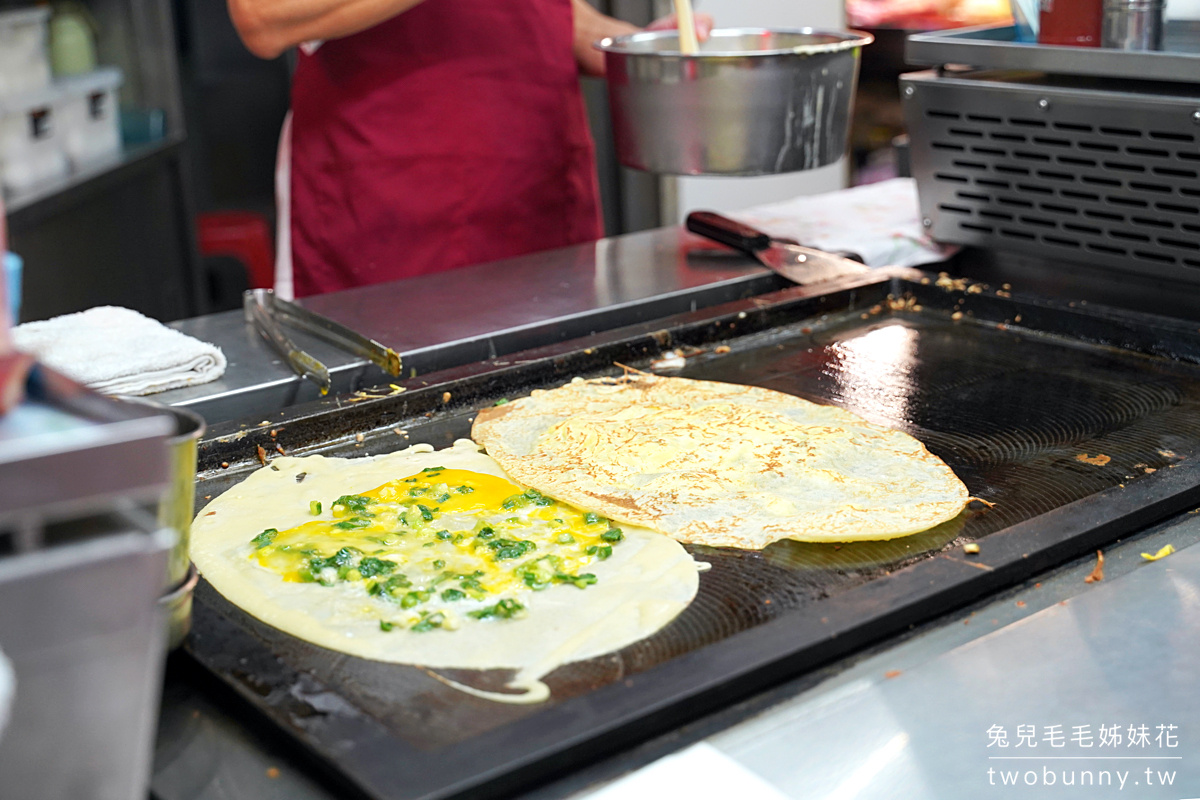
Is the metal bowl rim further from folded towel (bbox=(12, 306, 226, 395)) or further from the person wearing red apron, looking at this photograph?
folded towel (bbox=(12, 306, 226, 395))

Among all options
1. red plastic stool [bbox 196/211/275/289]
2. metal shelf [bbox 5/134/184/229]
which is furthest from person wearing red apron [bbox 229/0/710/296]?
→ red plastic stool [bbox 196/211/275/289]

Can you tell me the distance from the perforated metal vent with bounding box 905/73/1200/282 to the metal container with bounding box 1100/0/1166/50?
10cm

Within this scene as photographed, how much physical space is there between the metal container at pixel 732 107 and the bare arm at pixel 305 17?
1.34 ft

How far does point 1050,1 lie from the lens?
1788 millimetres

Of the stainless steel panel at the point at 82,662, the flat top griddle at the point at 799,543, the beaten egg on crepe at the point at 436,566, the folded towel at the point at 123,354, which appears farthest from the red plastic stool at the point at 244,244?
the stainless steel panel at the point at 82,662

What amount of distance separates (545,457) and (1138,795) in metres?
0.73

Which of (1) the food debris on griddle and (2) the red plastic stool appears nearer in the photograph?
(1) the food debris on griddle

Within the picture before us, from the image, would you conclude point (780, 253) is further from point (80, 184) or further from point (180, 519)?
point (80, 184)

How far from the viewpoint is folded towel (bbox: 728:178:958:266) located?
2.03 m

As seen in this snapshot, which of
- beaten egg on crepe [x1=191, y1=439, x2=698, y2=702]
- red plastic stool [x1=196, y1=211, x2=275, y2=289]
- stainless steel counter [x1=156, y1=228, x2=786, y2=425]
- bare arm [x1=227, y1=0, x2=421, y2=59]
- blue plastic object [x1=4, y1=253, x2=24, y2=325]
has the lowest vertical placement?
red plastic stool [x1=196, y1=211, x2=275, y2=289]

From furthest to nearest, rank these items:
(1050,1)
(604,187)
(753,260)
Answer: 1. (604,187)
2. (753,260)
3. (1050,1)

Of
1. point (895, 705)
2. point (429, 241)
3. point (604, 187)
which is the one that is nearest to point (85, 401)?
point (895, 705)

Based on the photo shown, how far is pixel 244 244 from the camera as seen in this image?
401 cm

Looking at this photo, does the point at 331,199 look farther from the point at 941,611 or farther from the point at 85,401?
the point at 85,401
